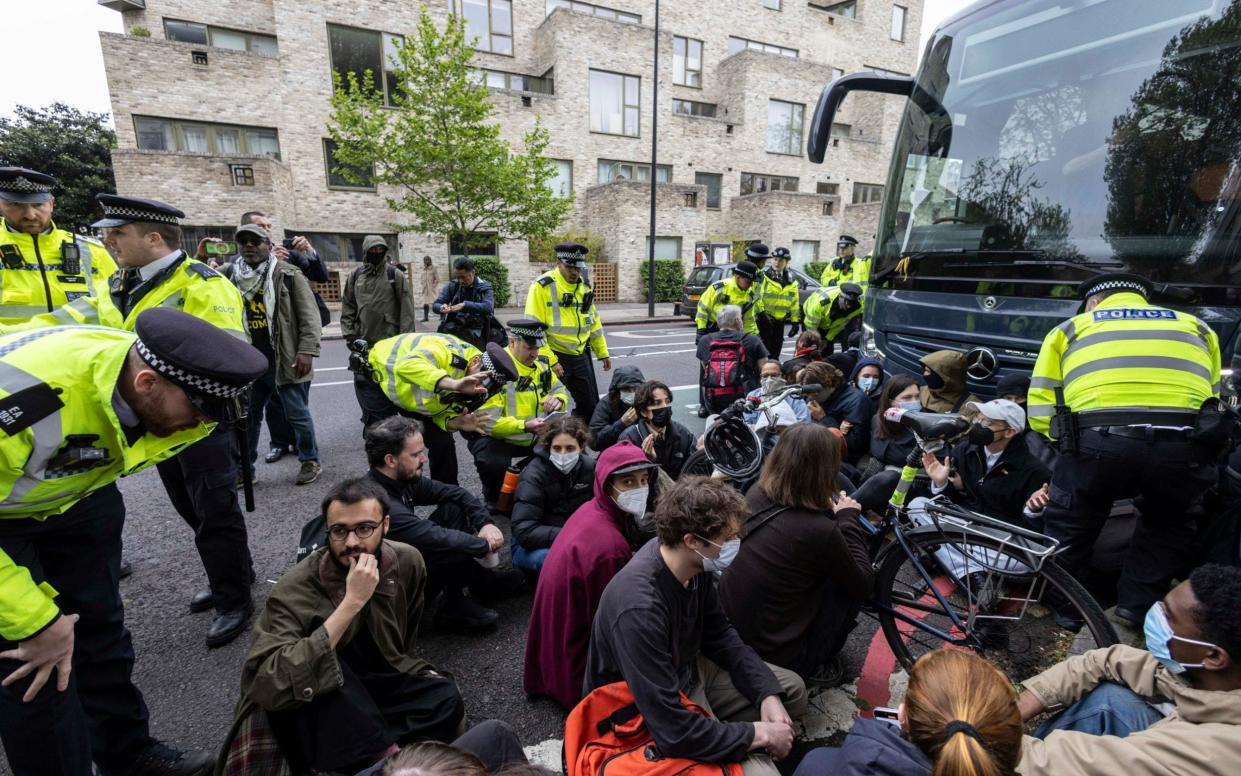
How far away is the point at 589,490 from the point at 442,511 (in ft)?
2.90

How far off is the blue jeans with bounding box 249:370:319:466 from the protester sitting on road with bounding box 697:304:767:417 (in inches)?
136

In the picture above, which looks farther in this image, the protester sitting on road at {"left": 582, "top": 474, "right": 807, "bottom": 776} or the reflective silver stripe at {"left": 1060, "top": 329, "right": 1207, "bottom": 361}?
the reflective silver stripe at {"left": 1060, "top": 329, "right": 1207, "bottom": 361}

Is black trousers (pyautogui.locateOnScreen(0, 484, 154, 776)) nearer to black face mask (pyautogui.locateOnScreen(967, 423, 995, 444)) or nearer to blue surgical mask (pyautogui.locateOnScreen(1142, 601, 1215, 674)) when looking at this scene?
blue surgical mask (pyautogui.locateOnScreen(1142, 601, 1215, 674))

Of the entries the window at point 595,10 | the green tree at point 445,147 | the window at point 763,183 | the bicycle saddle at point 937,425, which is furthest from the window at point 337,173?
the bicycle saddle at point 937,425

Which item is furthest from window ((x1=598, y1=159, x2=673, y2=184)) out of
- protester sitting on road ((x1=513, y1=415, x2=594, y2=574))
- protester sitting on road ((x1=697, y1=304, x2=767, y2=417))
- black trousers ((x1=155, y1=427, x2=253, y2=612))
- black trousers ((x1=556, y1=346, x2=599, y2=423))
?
black trousers ((x1=155, y1=427, x2=253, y2=612))

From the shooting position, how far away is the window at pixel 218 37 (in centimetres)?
1744

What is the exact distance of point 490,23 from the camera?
2123 centimetres

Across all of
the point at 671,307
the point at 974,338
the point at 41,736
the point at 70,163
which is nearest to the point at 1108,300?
the point at 974,338

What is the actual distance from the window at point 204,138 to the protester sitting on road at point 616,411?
1744 cm

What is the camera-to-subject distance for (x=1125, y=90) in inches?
128

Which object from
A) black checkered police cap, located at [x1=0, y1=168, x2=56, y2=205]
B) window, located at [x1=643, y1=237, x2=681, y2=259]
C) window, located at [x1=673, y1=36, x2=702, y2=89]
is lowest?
window, located at [x1=643, y1=237, x2=681, y2=259]

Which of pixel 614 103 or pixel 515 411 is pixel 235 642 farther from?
pixel 614 103

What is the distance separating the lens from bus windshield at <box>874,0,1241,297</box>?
300cm

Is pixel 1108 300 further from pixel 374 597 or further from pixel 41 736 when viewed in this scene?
pixel 41 736
